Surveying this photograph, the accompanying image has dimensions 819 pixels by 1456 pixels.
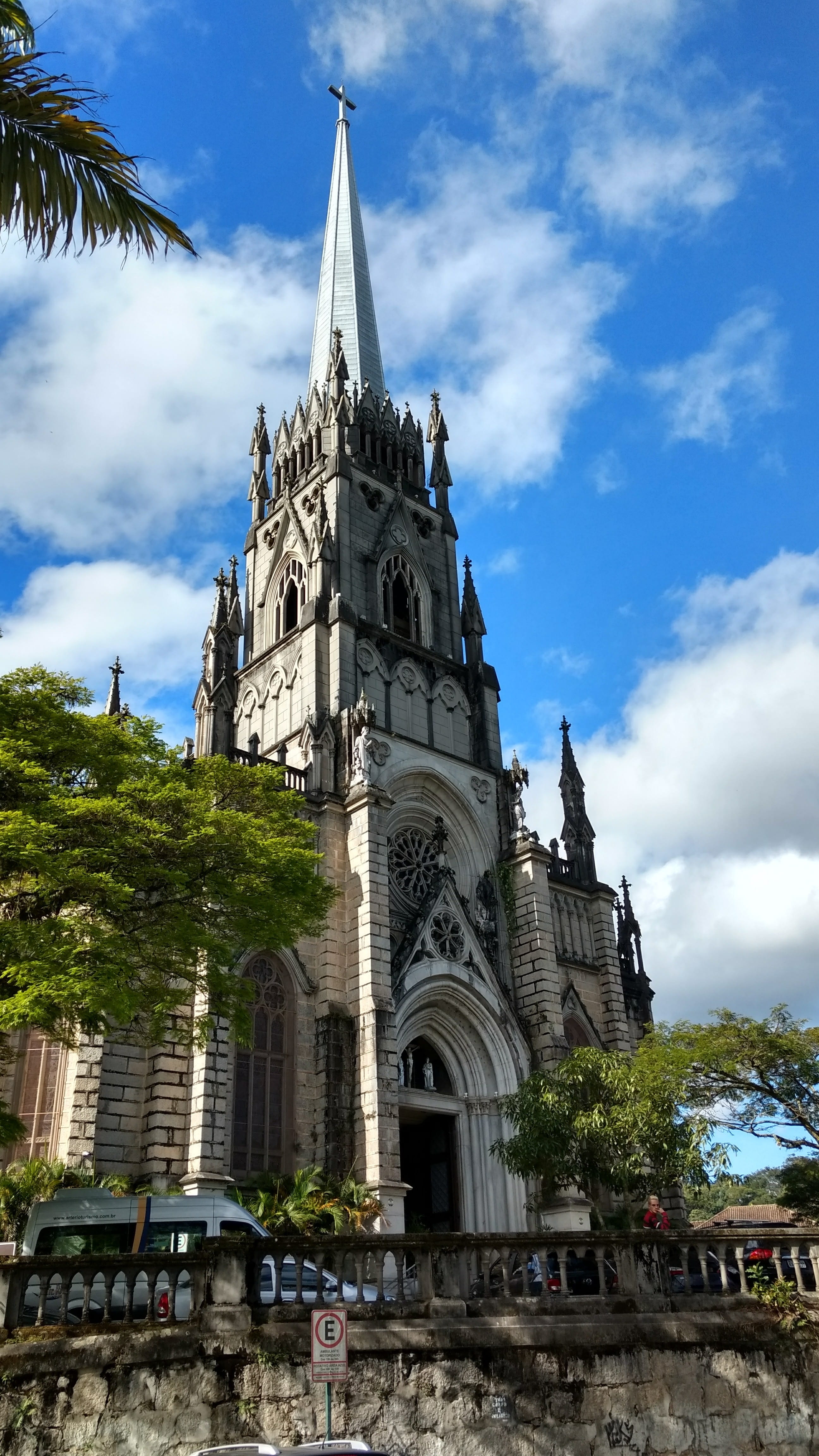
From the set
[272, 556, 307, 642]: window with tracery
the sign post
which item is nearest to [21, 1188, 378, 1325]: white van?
the sign post

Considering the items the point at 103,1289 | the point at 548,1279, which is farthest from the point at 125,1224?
the point at 548,1279

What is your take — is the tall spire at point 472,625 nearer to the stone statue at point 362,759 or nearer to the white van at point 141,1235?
the stone statue at point 362,759

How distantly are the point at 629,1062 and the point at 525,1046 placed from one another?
17.9ft

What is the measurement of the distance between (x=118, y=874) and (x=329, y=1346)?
24.8ft

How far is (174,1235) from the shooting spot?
15773 millimetres

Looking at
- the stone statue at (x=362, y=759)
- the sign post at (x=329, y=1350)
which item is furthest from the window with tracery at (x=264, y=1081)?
the sign post at (x=329, y=1350)

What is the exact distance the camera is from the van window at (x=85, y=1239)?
1555 centimetres

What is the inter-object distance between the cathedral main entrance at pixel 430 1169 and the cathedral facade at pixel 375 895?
0.09m

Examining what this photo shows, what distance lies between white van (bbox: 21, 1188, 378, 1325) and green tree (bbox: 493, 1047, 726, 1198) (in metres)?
9.43

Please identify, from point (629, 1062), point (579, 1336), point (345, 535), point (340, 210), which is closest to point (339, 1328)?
point (579, 1336)

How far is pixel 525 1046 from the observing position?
106 ft

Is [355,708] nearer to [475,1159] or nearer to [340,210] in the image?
[475,1159]

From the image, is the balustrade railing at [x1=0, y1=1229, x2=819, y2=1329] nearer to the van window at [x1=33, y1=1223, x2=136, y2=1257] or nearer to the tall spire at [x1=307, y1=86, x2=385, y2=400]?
the van window at [x1=33, y1=1223, x2=136, y2=1257]

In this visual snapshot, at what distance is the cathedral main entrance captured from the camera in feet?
101
